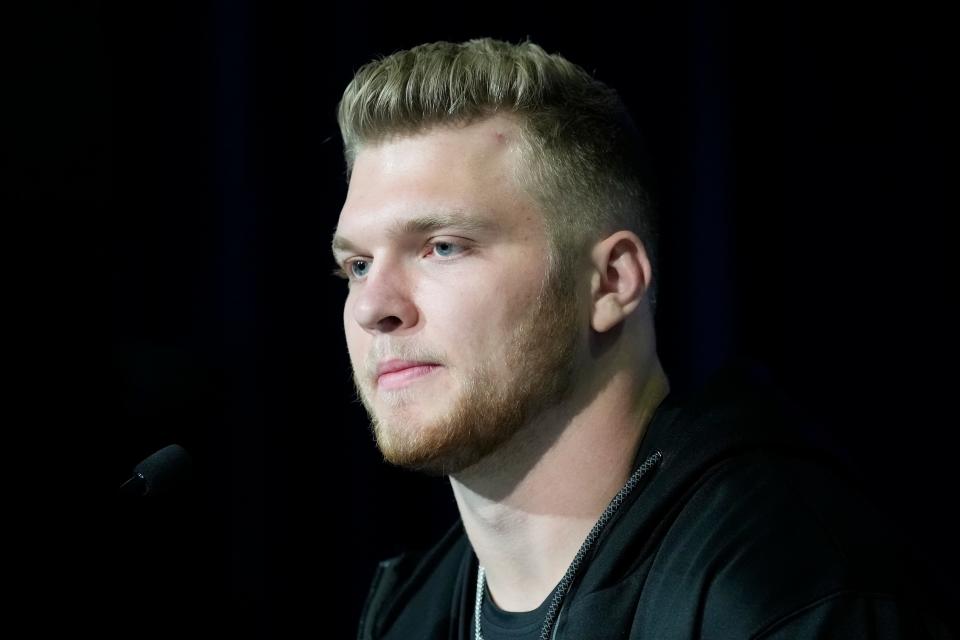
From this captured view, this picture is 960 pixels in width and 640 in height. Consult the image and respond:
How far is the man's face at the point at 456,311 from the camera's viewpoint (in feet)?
4.21

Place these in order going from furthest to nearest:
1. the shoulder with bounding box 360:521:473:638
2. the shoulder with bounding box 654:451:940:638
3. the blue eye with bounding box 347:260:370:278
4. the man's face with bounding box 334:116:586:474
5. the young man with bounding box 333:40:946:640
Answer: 1. the shoulder with bounding box 360:521:473:638
2. the blue eye with bounding box 347:260:370:278
3. the man's face with bounding box 334:116:586:474
4. the young man with bounding box 333:40:946:640
5. the shoulder with bounding box 654:451:940:638

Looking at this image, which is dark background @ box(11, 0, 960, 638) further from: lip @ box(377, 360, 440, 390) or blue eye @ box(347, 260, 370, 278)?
lip @ box(377, 360, 440, 390)

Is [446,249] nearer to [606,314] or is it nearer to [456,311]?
[456,311]

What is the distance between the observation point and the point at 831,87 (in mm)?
2016

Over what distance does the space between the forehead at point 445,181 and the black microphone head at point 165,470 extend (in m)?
0.41

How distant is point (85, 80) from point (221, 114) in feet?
1.10

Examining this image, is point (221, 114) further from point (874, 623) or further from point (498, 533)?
point (874, 623)

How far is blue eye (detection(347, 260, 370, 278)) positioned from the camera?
142cm

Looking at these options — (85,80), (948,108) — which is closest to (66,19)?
(85,80)

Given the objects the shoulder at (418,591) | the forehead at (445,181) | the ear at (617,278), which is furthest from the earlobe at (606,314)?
the shoulder at (418,591)

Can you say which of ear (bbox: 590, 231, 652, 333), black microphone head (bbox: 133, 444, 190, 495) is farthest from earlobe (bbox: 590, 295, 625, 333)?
black microphone head (bbox: 133, 444, 190, 495)

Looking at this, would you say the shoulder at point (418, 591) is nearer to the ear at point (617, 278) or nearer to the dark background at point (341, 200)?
the dark background at point (341, 200)

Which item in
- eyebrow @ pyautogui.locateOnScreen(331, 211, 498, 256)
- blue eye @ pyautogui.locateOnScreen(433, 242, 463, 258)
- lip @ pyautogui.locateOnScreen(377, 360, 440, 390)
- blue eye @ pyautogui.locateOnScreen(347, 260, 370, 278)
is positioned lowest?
lip @ pyautogui.locateOnScreen(377, 360, 440, 390)

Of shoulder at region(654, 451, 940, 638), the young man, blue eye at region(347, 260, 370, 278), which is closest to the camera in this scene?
shoulder at region(654, 451, 940, 638)
